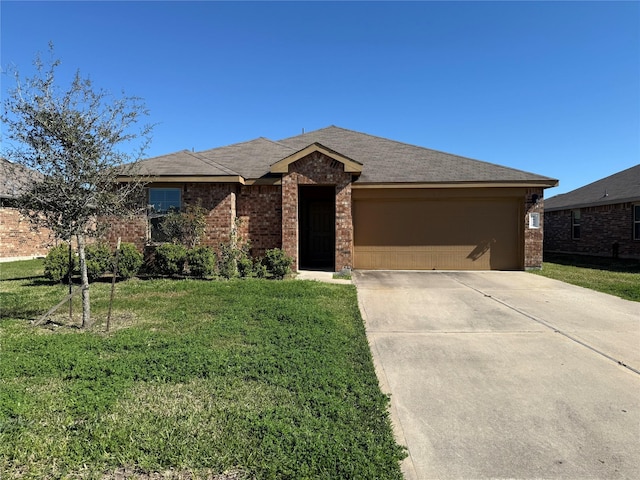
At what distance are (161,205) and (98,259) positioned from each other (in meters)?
2.27

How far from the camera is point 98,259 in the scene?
9445 millimetres

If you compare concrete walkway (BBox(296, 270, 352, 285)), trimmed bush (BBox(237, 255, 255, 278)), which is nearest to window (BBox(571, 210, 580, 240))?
concrete walkway (BBox(296, 270, 352, 285))

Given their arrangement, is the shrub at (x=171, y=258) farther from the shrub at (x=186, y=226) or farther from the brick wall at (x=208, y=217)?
the brick wall at (x=208, y=217)

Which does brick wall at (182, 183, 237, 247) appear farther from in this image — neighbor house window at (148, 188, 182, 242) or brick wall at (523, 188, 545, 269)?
brick wall at (523, 188, 545, 269)

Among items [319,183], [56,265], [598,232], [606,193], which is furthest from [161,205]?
[606,193]

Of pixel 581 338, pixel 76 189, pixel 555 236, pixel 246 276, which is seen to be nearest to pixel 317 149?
pixel 246 276

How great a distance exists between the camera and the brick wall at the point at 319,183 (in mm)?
10969

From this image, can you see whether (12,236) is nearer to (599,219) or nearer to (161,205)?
(161,205)

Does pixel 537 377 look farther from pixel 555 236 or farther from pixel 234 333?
pixel 555 236

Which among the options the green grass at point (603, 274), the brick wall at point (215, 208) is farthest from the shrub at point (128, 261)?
the green grass at point (603, 274)

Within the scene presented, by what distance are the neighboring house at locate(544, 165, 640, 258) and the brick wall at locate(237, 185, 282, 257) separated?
47.5 ft

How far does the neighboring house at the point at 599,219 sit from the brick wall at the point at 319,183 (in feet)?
41.0

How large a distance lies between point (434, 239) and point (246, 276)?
6.46m

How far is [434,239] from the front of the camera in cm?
1234
